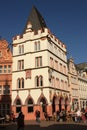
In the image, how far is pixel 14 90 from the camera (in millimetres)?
42375

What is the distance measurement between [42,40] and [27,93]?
10.1 meters

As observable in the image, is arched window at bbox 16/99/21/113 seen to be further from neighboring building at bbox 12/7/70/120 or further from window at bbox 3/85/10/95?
window at bbox 3/85/10/95

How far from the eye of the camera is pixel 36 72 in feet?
135

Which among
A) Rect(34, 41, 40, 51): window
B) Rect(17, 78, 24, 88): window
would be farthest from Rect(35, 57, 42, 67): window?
Rect(17, 78, 24, 88): window

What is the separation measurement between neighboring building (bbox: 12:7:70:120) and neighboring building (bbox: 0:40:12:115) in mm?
999

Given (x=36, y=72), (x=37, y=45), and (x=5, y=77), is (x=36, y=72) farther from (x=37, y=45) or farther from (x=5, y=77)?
(x=5, y=77)

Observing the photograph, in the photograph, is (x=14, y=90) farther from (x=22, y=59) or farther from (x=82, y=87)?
(x=82, y=87)

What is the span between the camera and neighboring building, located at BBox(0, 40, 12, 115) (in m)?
42.6

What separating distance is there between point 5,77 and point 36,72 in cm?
654

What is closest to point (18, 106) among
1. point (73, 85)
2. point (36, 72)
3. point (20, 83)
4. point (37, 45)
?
point (20, 83)

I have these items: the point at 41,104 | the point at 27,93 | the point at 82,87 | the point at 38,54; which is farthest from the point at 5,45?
the point at 82,87

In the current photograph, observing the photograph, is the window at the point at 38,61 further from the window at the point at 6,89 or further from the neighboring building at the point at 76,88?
the neighboring building at the point at 76,88

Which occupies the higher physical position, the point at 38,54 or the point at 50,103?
the point at 38,54

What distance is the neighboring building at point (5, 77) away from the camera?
42594mm
